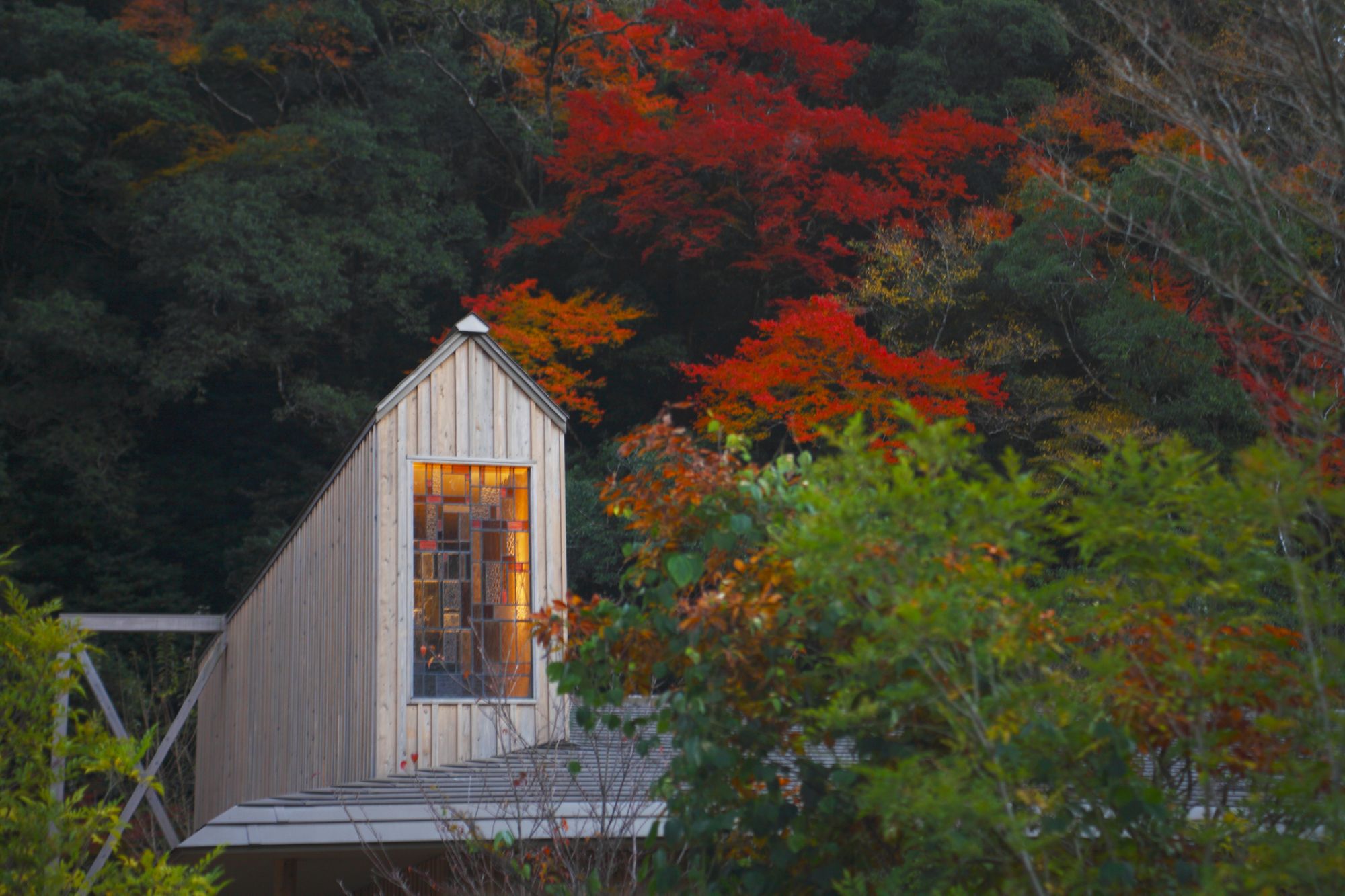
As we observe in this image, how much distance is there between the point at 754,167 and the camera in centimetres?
1545

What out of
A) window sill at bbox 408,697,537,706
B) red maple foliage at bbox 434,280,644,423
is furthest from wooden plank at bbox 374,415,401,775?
red maple foliage at bbox 434,280,644,423

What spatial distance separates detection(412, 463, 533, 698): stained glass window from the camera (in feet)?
23.0

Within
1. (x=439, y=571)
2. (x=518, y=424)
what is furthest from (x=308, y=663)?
(x=518, y=424)

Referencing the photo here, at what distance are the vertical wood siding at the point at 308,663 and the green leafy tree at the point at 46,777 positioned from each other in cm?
283

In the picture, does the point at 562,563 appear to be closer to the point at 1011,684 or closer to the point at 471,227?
the point at 1011,684

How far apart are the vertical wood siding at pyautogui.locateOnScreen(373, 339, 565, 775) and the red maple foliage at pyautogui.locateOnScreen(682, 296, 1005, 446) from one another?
5.37m

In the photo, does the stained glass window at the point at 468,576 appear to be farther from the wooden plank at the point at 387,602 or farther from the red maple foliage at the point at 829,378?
the red maple foliage at the point at 829,378

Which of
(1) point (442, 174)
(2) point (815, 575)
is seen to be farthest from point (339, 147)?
(2) point (815, 575)

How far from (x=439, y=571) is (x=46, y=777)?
3521 millimetres

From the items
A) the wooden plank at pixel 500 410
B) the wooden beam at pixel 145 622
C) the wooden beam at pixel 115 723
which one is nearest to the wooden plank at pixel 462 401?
the wooden plank at pixel 500 410

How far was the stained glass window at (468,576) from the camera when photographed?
23.0ft

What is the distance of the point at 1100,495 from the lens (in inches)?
98.0

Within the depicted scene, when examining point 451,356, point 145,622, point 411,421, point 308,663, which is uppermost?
point 451,356

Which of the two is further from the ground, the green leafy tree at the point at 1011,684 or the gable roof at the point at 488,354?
the gable roof at the point at 488,354
